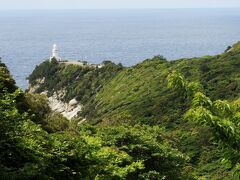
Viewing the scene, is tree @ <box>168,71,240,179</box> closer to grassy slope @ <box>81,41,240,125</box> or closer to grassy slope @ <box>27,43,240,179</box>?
grassy slope @ <box>27,43,240,179</box>

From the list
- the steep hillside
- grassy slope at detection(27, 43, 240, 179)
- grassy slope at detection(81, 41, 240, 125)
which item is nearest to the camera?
grassy slope at detection(27, 43, 240, 179)

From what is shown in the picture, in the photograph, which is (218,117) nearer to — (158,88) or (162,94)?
(162,94)

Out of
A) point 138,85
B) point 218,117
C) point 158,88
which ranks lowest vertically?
point 138,85

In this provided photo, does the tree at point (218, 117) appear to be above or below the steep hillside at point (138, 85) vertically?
above

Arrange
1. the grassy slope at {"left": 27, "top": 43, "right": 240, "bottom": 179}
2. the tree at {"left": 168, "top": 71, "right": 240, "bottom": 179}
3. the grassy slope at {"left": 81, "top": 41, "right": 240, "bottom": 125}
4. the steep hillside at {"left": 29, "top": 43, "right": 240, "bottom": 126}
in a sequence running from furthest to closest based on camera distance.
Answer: the steep hillside at {"left": 29, "top": 43, "right": 240, "bottom": 126} → the grassy slope at {"left": 81, "top": 41, "right": 240, "bottom": 125} → the grassy slope at {"left": 27, "top": 43, "right": 240, "bottom": 179} → the tree at {"left": 168, "top": 71, "right": 240, "bottom": 179}

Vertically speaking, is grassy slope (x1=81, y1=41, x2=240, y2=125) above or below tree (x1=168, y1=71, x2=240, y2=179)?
below

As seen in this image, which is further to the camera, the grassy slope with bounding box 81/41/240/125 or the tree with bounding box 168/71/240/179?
the grassy slope with bounding box 81/41/240/125

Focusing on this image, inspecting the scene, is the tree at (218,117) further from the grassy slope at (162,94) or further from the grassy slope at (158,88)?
the grassy slope at (158,88)

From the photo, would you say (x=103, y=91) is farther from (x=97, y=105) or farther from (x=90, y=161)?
(x=90, y=161)

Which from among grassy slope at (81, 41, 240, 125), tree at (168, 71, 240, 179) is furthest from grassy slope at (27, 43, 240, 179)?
tree at (168, 71, 240, 179)

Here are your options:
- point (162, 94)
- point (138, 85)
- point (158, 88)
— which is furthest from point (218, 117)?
point (138, 85)

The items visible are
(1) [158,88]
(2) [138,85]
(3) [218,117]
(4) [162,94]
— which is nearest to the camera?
(3) [218,117]

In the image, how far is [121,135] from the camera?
30266 mm

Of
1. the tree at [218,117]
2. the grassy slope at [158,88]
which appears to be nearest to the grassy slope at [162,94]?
the grassy slope at [158,88]
